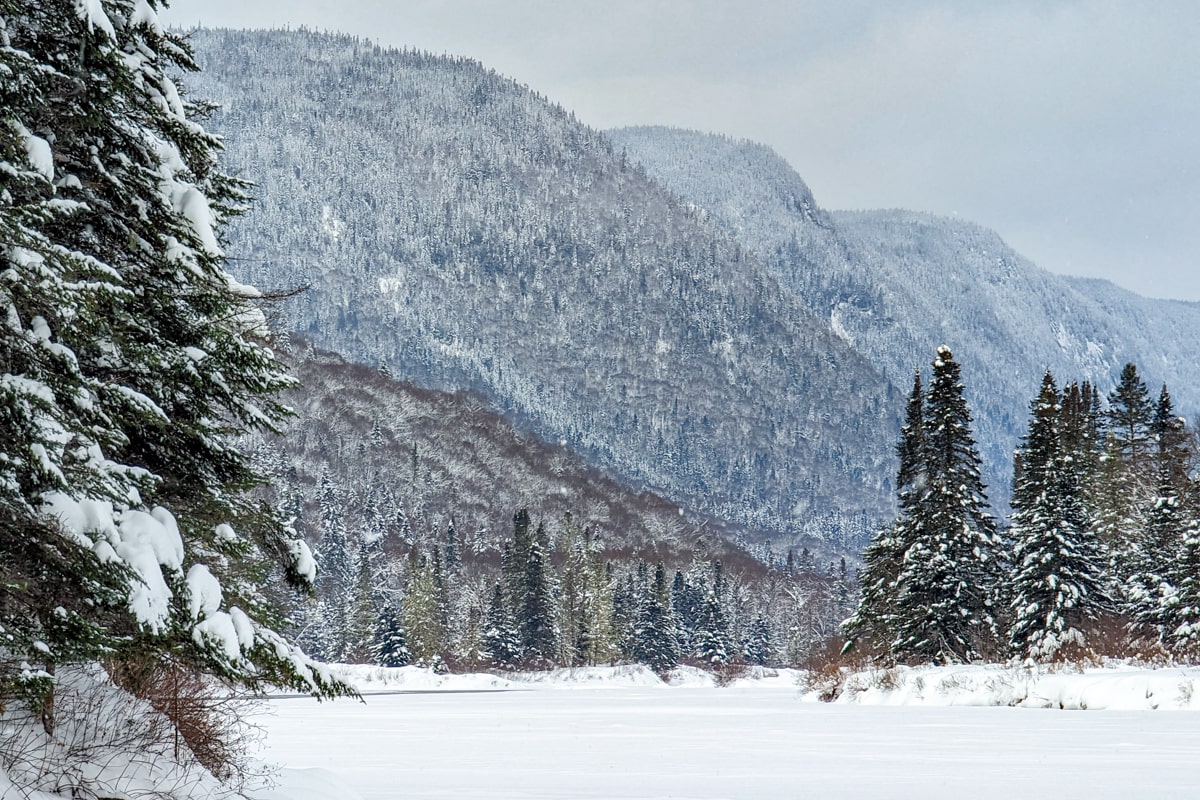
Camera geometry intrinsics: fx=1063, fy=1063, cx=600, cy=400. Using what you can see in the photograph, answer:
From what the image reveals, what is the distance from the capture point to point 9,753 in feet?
26.7

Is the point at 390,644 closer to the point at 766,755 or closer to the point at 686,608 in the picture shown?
the point at 686,608

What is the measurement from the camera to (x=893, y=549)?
4562 cm

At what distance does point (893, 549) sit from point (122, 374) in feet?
133

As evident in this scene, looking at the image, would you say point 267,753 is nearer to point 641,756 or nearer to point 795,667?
point 641,756

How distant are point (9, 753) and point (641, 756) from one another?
41.9 feet

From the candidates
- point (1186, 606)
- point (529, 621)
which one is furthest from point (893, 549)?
point (529, 621)

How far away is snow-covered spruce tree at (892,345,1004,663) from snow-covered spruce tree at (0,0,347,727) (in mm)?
35988

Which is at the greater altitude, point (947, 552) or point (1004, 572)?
point (947, 552)

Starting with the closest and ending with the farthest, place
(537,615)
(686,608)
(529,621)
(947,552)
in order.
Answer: (947,552) < (529,621) < (537,615) < (686,608)

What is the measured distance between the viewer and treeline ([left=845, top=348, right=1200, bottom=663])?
4191 centimetres

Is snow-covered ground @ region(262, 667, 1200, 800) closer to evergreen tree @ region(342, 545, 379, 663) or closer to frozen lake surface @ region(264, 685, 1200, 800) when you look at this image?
frozen lake surface @ region(264, 685, 1200, 800)

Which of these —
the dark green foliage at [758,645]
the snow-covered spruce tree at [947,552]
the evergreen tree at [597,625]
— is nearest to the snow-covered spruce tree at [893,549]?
the snow-covered spruce tree at [947,552]

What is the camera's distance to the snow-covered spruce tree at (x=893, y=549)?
4428cm

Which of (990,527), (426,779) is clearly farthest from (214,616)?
(990,527)
